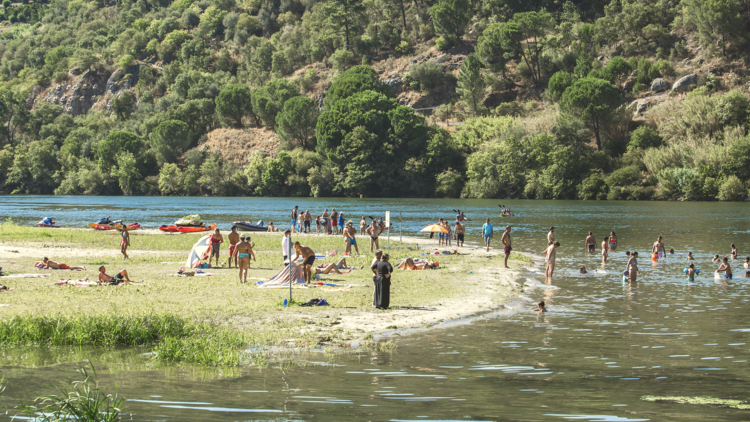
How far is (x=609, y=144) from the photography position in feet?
330

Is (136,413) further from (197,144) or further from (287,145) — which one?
(197,144)

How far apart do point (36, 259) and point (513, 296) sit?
2135 cm

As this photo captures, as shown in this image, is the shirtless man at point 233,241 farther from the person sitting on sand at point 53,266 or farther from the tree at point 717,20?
the tree at point 717,20

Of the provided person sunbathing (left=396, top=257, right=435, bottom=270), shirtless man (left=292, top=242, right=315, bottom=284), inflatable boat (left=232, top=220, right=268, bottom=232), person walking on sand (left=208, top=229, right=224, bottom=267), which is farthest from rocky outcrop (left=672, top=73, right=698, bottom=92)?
shirtless man (left=292, top=242, right=315, bottom=284)

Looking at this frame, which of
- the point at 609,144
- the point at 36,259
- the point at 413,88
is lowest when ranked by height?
the point at 36,259

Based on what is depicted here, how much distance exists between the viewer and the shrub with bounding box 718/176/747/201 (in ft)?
266

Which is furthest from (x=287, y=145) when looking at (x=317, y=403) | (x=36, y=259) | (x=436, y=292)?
(x=317, y=403)

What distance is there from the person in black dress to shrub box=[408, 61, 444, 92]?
128683 mm

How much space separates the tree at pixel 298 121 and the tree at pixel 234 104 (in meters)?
22.5

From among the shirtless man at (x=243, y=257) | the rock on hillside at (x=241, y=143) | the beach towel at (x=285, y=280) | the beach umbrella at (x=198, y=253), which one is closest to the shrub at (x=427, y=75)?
the rock on hillside at (x=241, y=143)

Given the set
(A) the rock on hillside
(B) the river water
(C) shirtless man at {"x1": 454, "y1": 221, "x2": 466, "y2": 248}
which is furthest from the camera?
(A) the rock on hillside

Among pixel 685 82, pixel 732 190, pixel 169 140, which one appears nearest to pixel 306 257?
pixel 732 190

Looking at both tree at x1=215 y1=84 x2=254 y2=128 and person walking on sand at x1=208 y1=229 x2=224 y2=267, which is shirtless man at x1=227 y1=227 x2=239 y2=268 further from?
tree at x1=215 y1=84 x2=254 y2=128

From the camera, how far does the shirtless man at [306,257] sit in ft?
65.8
